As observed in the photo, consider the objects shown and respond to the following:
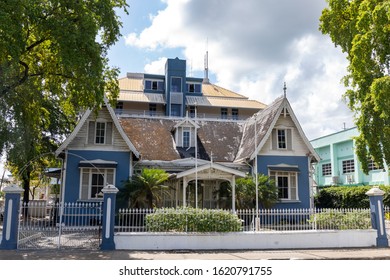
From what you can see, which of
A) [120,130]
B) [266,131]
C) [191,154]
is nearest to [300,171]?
[266,131]

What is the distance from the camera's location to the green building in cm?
3800

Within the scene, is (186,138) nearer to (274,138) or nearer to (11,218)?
(274,138)

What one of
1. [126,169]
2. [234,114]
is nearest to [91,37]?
[126,169]

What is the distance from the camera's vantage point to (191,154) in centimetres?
2336

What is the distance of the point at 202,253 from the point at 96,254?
11.4 ft

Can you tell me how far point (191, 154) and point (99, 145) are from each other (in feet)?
18.4

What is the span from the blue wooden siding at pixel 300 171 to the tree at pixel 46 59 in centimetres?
948

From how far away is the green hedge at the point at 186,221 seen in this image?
554 inches

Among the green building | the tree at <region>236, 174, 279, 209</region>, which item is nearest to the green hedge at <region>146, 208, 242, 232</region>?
the tree at <region>236, 174, 279, 209</region>

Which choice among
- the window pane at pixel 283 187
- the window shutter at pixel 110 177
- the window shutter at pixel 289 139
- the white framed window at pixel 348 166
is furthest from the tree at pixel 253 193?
the white framed window at pixel 348 166

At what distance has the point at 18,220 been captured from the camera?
12.9m

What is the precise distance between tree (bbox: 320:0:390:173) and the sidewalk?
620cm

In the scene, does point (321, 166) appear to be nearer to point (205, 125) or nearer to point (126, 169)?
point (205, 125)

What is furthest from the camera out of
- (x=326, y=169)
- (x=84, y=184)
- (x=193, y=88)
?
(x=193, y=88)
